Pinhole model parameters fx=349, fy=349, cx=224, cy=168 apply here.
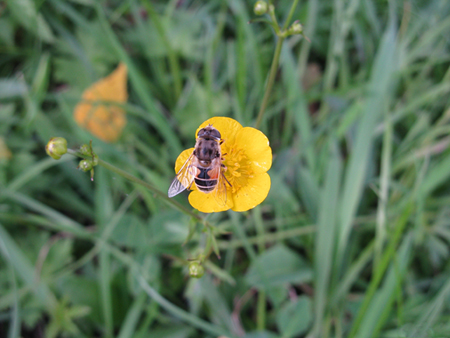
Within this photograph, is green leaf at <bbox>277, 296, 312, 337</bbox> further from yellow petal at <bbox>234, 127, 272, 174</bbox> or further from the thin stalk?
yellow petal at <bbox>234, 127, 272, 174</bbox>

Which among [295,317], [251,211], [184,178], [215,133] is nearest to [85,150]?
[184,178]

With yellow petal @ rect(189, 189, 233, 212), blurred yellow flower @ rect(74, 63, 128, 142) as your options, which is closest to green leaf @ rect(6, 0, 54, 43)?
blurred yellow flower @ rect(74, 63, 128, 142)

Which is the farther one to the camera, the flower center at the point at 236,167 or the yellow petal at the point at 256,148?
the flower center at the point at 236,167

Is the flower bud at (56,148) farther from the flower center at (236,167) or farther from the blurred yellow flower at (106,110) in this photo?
the blurred yellow flower at (106,110)

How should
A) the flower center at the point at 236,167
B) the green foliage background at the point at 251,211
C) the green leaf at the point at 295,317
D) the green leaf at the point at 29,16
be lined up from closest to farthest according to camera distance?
1. the flower center at the point at 236,167
2. the green leaf at the point at 295,317
3. the green foliage background at the point at 251,211
4. the green leaf at the point at 29,16

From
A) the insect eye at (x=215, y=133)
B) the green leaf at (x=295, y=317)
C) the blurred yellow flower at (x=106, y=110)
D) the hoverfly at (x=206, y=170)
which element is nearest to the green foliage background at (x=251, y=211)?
the green leaf at (x=295, y=317)

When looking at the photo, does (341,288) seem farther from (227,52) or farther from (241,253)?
(227,52)

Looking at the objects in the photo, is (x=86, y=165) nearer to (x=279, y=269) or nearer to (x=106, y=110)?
(x=279, y=269)
